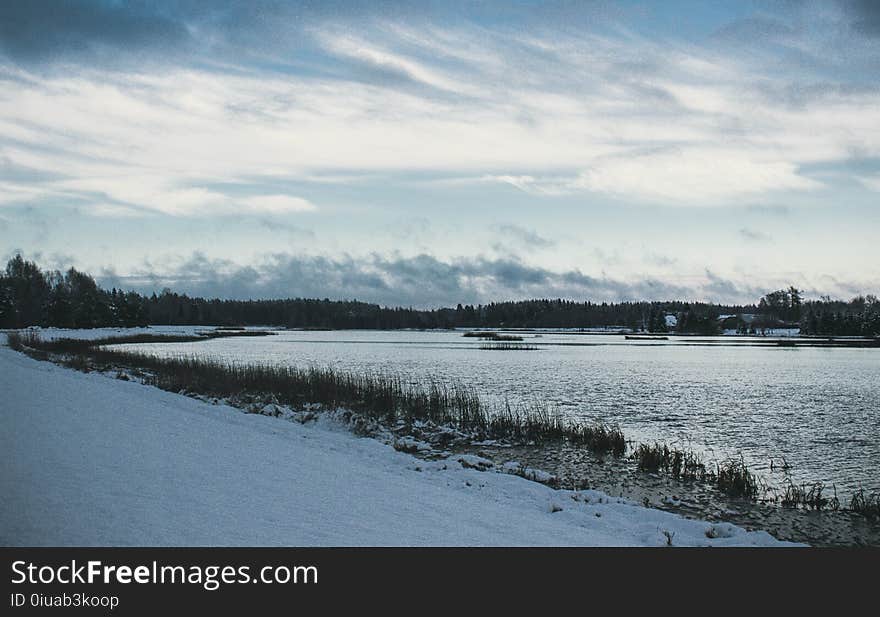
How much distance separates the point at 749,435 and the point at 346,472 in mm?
14366

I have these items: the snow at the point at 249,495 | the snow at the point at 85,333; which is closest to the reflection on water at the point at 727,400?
the snow at the point at 249,495

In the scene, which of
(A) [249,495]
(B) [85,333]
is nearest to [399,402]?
(A) [249,495]

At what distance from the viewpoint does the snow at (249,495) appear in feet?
19.4

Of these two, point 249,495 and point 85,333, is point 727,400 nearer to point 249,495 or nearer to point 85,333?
point 249,495

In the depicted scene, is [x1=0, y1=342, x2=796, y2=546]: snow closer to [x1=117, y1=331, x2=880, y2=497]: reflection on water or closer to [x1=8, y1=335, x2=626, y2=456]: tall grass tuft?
[x1=8, y1=335, x2=626, y2=456]: tall grass tuft

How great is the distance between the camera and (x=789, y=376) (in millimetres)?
37031

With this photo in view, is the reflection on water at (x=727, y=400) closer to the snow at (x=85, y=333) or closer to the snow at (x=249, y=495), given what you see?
the snow at (x=249, y=495)

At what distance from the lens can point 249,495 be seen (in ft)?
24.5

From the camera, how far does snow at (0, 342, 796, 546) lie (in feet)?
19.4

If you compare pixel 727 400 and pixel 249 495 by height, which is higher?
pixel 249 495

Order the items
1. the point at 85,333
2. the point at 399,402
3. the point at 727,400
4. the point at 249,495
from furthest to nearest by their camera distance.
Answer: the point at 85,333 < the point at 727,400 < the point at 399,402 < the point at 249,495
